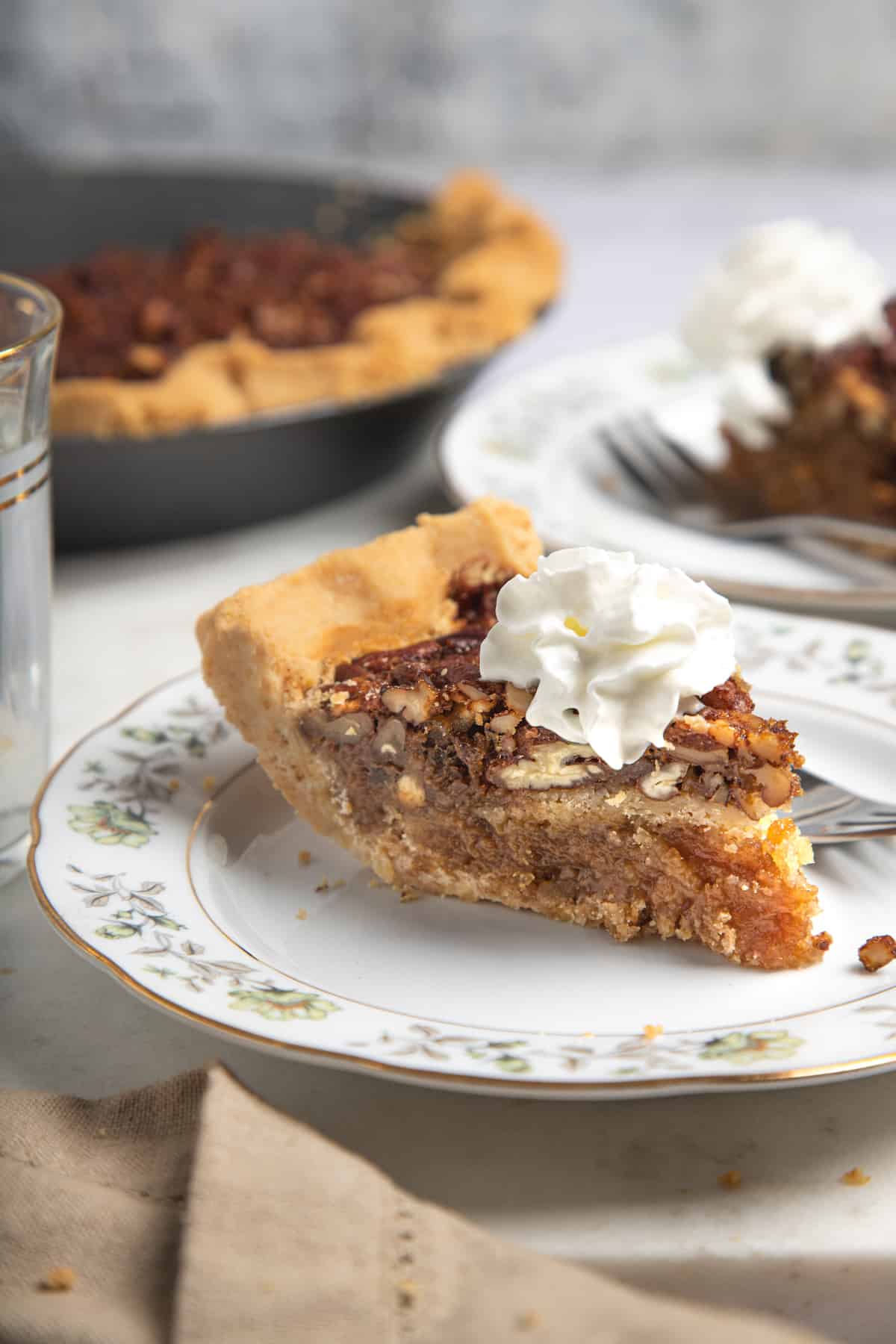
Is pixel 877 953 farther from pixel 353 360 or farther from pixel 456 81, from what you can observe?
pixel 456 81

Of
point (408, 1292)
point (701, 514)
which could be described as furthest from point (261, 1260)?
point (701, 514)

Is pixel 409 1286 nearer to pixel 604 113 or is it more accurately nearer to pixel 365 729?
pixel 365 729

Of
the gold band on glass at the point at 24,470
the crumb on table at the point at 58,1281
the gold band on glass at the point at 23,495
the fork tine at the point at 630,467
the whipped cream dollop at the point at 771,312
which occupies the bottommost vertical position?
the fork tine at the point at 630,467

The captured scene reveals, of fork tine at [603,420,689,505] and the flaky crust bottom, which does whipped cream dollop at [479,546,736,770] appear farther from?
fork tine at [603,420,689,505]

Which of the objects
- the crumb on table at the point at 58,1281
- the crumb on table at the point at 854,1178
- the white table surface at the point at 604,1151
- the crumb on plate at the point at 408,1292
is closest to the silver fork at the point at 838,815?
the white table surface at the point at 604,1151

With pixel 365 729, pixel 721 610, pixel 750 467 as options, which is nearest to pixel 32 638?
pixel 365 729

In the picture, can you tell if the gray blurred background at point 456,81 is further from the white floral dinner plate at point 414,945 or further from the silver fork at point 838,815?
the silver fork at point 838,815
